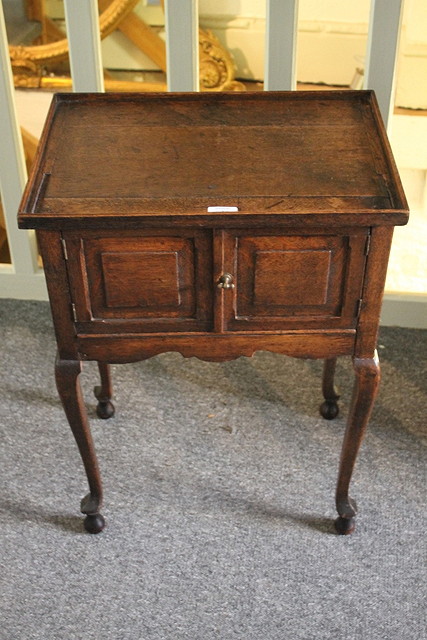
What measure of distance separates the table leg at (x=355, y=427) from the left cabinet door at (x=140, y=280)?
297 millimetres

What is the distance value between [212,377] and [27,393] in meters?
0.47

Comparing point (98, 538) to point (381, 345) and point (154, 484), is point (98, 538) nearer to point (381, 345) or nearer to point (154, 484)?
point (154, 484)

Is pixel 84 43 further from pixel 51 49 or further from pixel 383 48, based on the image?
pixel 51 49

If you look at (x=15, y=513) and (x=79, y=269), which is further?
(x=15, y=513)

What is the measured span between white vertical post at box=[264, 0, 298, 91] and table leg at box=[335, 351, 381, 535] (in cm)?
76

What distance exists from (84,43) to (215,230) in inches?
32.4

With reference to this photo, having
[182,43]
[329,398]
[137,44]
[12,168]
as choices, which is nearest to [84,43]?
[182,43]

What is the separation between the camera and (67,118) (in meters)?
1.60

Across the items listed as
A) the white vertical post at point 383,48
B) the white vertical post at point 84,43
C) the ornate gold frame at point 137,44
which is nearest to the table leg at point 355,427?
the white vertical post at point 383,48

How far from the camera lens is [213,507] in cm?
182

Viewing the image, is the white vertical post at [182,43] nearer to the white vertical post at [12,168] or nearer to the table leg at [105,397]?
the white vertical post at [12,168]

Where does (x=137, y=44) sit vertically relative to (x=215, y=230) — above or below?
below

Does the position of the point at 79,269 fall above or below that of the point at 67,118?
below

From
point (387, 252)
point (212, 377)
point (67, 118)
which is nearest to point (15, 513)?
point (212, 377)
